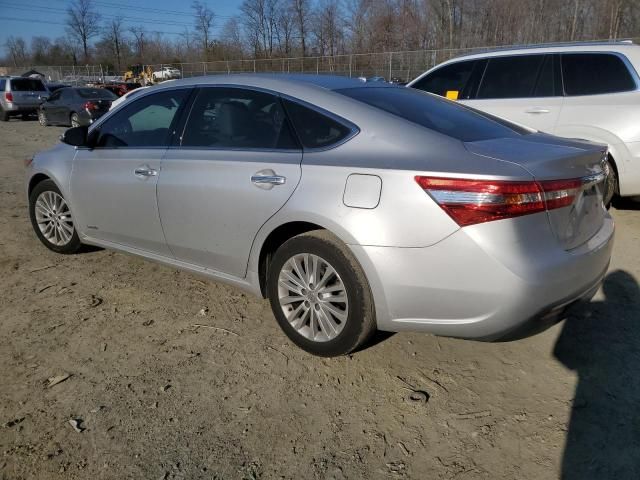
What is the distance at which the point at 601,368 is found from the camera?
289 cm

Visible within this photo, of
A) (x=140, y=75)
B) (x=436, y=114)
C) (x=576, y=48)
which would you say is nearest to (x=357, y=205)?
(x=436, y=114)

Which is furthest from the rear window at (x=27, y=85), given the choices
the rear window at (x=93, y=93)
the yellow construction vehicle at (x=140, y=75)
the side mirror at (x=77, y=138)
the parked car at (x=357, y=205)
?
the parked car at (x=357, y=205)

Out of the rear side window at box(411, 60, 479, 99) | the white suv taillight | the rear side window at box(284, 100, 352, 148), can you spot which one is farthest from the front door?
the rear side window at box(411, 60, 479, 99)

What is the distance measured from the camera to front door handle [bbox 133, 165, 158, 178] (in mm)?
3611

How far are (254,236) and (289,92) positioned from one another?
2.92ft

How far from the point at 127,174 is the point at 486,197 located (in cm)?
260

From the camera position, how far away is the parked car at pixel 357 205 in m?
2.39

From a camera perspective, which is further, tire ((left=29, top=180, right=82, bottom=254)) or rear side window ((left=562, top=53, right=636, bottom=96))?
rear side window ((left=562, top=53, right=636, bottom=96))

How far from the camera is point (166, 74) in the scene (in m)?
42.5

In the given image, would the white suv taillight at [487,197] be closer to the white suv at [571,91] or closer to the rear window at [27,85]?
the white suv at [571,91]

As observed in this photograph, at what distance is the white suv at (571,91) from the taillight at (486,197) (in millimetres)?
3511

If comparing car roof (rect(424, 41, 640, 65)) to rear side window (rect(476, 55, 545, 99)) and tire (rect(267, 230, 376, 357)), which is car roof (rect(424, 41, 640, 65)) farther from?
tire (rect(267, 230, 376, 357))

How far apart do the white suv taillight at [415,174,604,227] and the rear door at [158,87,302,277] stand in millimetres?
832

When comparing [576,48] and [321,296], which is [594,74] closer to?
[576,48]
